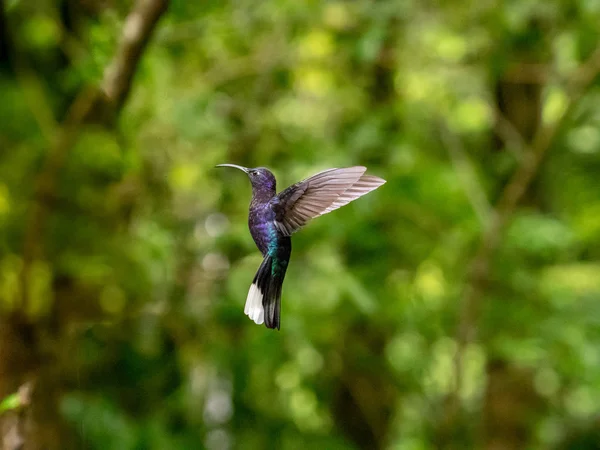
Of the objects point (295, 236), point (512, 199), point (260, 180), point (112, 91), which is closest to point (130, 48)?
point (112, 91)

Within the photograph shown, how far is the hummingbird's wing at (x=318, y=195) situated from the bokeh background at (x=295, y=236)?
1.10 m

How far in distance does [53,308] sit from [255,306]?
78.5 inches

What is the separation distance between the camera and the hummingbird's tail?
52cm

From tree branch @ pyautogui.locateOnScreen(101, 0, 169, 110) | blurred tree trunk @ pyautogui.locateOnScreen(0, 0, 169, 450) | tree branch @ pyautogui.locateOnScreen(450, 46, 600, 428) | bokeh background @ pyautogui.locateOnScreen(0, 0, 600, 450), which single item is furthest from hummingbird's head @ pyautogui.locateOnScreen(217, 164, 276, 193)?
tree branch @ pyautogui.locateOnScreen(450, 46, 600, 428)

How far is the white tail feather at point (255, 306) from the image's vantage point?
1.72 feet

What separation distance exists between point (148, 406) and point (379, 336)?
1.15 m

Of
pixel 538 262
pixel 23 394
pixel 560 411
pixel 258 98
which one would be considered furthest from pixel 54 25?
pixel 560 411

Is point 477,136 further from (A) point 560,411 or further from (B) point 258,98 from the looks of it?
(A) point 560,411

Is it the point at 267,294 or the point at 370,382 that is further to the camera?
the point at 370,382

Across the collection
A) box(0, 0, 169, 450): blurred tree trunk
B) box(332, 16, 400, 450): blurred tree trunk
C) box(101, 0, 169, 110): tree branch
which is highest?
box(101, 0, 169, 110): tree branch

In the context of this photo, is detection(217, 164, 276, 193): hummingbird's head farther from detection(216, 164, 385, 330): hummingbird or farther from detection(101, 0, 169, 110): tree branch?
detection(101, 0, 169, 110): tree branch

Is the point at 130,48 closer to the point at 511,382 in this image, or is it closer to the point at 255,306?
the point at 255,306

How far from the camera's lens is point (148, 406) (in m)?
2.87

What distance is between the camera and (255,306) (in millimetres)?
540
